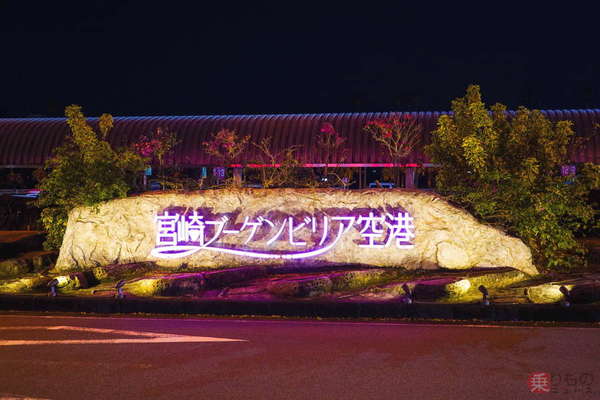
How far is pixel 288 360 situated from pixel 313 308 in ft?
8.22

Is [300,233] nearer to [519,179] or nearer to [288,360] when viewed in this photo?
[519,179]

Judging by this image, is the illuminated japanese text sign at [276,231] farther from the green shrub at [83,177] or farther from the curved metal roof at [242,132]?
the curved metal roof at [242,132]

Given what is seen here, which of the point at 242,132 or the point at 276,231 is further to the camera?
the point at 242,132

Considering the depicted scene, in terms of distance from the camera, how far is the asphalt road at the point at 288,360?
5816 millimetres

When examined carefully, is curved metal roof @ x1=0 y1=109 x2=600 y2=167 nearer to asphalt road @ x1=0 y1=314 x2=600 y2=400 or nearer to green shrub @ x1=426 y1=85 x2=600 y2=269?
green shrub @ x1=426 y1=85 x2=600 y2=269

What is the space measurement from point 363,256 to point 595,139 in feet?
42.3

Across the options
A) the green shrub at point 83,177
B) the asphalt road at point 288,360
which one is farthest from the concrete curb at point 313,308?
the green shrub at point 83,177

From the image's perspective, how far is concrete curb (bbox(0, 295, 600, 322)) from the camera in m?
8.80

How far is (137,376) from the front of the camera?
20.6 feet

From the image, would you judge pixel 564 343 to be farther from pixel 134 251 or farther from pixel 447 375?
pixel 134 251

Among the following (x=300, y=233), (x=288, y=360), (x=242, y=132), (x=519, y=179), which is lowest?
(x=288, y=360)

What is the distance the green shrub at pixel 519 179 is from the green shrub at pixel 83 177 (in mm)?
7478

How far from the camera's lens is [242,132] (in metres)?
23.1

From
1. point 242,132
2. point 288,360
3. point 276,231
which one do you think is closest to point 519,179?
point 276,231
